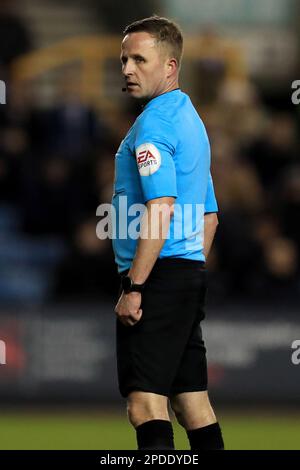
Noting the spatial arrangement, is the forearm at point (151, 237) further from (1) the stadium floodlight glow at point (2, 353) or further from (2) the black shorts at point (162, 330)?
(1) the stadium floodlight glow at point (2, 353)

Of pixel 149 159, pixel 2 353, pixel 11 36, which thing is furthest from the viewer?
pixel 11 36

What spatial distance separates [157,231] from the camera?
5.70 metres

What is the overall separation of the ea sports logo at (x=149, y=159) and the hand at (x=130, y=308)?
19.7 inches

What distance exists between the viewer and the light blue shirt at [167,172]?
18.7ft

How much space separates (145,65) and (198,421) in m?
1.53

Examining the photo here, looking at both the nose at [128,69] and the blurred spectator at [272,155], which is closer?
the nose at [128,69]

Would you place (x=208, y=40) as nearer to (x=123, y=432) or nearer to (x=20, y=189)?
(x=20, y=189)

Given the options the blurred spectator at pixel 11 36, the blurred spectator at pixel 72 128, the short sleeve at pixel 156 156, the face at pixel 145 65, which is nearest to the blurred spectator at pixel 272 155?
the blurred spectator at pixel 72 128

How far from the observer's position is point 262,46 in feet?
51.2

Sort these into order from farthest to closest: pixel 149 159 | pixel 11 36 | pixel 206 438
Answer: pixel 11 36 → pixel 206 438 → pixel 149 159

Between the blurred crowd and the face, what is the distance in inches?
229

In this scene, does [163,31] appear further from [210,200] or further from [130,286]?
[130,286]

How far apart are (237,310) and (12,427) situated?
2144 mm

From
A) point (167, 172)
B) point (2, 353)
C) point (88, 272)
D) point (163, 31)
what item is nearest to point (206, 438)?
point (167, 172)
